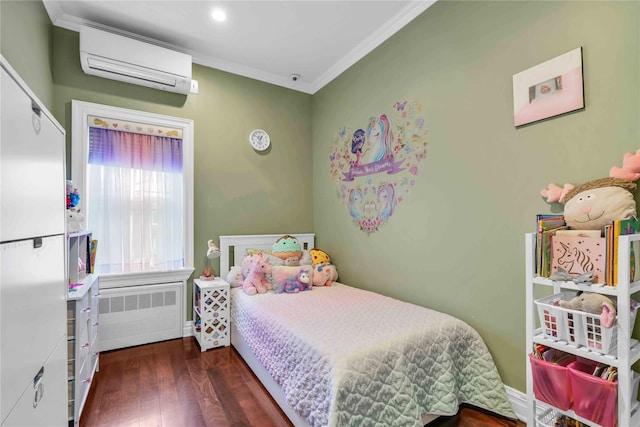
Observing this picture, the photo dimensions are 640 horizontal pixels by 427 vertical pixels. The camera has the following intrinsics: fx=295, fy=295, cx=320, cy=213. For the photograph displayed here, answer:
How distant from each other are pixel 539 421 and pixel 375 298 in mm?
1224

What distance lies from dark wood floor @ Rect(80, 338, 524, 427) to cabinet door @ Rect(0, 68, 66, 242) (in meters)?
1.22

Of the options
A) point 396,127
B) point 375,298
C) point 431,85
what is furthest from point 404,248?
point 431,85

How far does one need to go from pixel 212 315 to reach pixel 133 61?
231cm

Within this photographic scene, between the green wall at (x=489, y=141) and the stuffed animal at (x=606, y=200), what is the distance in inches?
3.6

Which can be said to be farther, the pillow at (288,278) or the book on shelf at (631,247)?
the pillow at (288,278)

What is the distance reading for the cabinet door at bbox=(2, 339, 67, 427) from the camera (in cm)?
90

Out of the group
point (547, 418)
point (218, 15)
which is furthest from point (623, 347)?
point (218, 15)

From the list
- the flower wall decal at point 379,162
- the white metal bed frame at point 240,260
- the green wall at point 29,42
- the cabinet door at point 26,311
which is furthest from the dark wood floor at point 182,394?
the green wall at point 29,42

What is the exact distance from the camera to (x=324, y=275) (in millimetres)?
2955

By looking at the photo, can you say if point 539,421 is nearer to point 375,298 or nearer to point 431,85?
point 375,298

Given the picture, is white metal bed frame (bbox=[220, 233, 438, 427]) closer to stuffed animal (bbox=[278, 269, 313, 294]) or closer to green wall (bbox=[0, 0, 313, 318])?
green wall (bbox=[0, 0, 313, 318])

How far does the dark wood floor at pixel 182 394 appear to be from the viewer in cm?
171

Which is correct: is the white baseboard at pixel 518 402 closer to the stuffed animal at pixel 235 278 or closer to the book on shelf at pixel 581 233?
the book on shelf at pixel 581 233

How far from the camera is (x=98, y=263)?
257 cm
